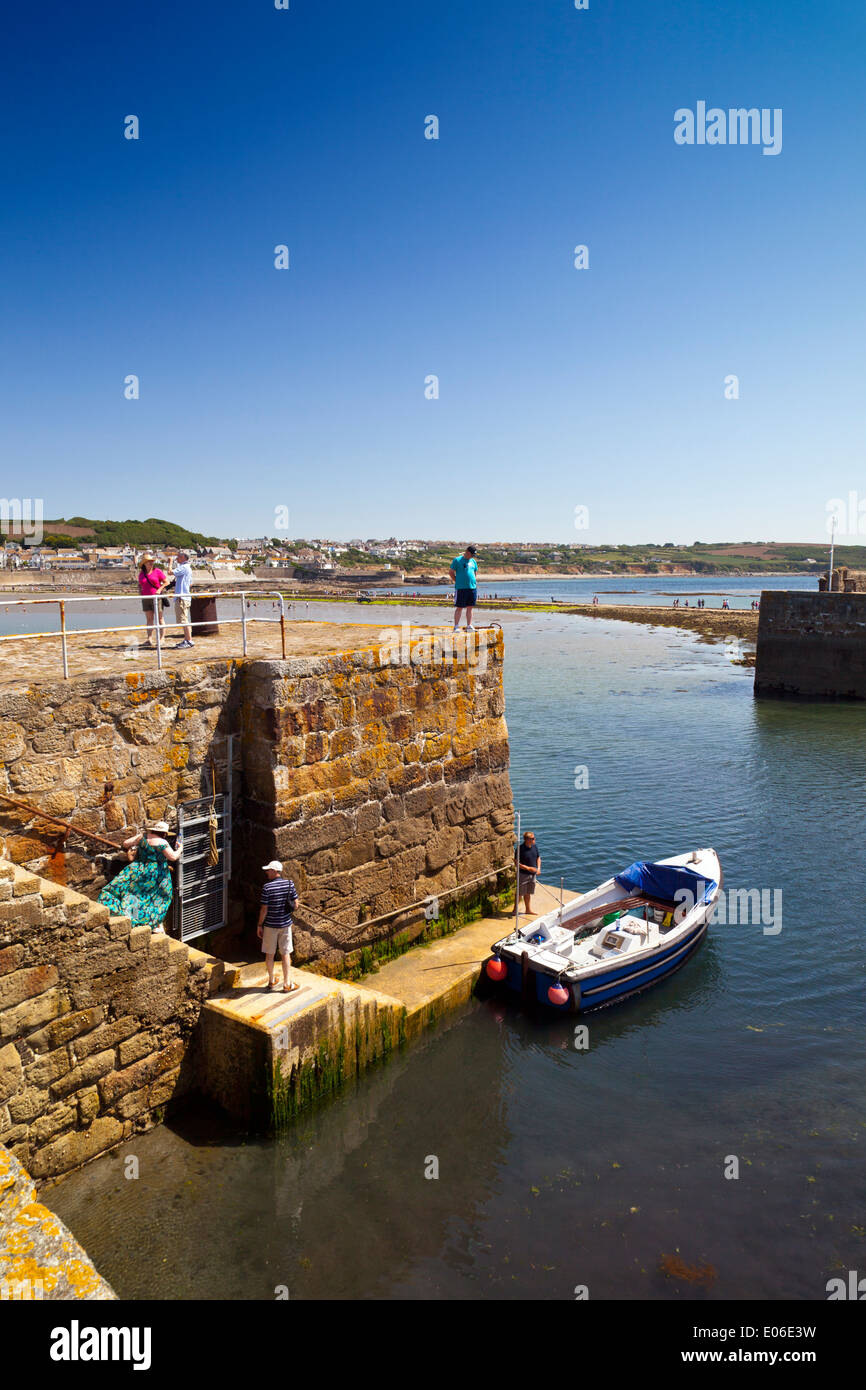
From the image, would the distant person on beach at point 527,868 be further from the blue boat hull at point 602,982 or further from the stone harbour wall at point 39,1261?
the stone harbour wall at point 39,1261

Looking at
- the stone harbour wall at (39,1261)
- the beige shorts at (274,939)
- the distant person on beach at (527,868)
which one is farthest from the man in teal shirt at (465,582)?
the stone harbour wall at (39,1261)

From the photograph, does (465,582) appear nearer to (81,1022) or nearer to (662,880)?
(662,880)

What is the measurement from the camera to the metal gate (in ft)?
28.3

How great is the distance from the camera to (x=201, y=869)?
8.83m

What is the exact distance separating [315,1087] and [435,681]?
4959mm

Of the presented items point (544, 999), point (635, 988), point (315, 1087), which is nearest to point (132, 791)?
point (315, 1087)

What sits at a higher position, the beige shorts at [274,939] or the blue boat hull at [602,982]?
the beige shorts at [274,939]

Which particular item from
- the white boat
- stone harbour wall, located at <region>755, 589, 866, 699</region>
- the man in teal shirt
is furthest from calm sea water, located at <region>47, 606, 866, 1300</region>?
stone harbour wall, located at <region>755, 589, 866, 699</region>

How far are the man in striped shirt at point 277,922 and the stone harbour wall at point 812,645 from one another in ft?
108

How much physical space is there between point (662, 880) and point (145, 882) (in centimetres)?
888

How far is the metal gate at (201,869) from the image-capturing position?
8.62 metres

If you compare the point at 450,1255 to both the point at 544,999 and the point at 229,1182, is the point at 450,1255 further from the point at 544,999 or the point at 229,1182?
the point at 544,999
